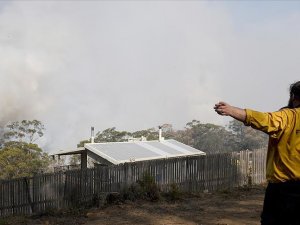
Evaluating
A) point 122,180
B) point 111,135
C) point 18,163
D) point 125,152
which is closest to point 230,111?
point 122,180

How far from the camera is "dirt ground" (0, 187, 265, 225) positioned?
7250mm

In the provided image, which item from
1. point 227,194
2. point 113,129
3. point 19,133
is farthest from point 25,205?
point 113,129

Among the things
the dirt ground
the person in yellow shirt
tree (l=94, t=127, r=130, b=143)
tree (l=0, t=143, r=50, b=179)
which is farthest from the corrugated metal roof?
tree (l=94, t=127, r=130, b=143)

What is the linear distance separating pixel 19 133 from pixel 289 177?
33.1 meters

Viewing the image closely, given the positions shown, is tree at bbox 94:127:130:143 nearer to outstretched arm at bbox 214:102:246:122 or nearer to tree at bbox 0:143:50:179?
tree at bbox 0:143:50:179

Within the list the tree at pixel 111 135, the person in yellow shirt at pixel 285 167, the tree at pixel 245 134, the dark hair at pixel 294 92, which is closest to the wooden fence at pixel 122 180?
the person in yellow shirt at pixel 285 167

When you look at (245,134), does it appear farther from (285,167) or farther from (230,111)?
(230,111)

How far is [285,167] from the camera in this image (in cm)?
303

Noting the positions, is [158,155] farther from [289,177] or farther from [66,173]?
[289,177]

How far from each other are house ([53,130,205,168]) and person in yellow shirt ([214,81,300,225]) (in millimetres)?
14228

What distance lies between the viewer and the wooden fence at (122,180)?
34.6ft

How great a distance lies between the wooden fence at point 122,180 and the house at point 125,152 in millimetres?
4469

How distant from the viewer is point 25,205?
10664 millimetres

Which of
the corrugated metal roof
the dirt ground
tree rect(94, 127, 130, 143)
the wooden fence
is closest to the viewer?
the dirt ground
